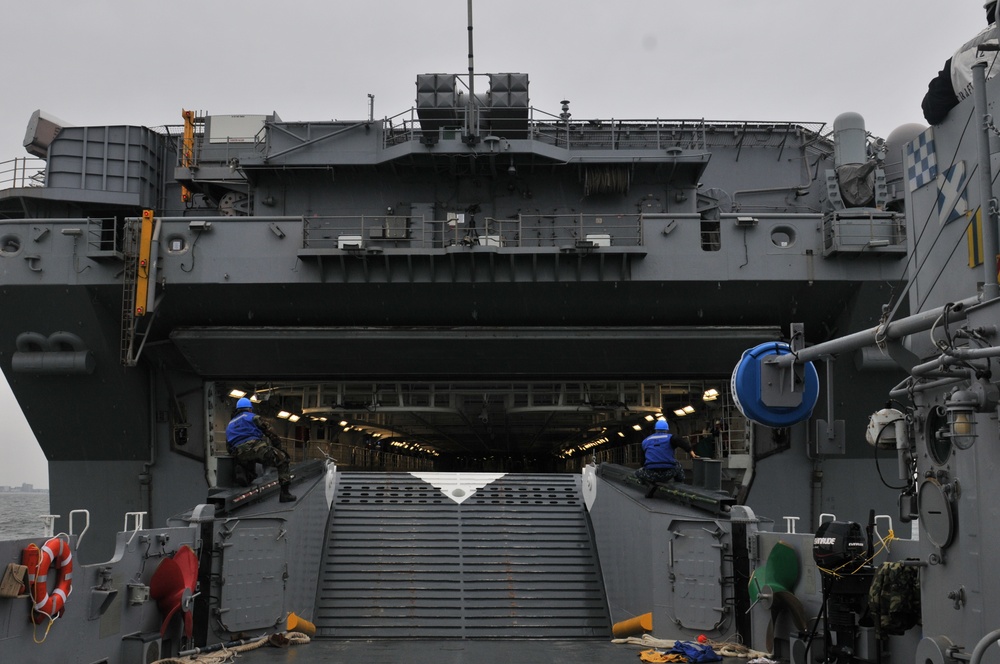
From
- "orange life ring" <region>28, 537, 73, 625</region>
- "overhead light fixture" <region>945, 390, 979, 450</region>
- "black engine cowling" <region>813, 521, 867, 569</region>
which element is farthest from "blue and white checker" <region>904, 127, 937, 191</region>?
"orange life ring" <region>28, 537, 73, 625</region>

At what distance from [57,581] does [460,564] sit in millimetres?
5818

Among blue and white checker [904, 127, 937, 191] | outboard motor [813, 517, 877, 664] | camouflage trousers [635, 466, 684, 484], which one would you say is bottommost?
outboard motor [813, 517, 877, 664]

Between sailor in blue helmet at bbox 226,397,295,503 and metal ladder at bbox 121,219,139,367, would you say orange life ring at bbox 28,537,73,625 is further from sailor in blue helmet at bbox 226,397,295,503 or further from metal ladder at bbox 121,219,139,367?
metal ladder at bbox 121,219,139,367

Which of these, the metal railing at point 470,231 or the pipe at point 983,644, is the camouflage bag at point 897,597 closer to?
the pipe at point 983,644

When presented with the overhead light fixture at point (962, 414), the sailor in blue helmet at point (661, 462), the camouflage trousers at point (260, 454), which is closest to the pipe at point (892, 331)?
the overhead light fixture at point (962, 414)

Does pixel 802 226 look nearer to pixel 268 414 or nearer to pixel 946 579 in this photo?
pixel 946 579

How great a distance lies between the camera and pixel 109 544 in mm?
16891

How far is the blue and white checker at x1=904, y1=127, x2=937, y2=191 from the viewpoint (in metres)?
6.01

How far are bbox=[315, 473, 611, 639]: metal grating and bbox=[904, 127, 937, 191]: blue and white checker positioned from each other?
21.9ft

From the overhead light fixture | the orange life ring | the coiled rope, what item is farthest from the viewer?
the coiled rope

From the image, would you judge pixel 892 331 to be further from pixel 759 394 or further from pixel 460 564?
pixel 460 564

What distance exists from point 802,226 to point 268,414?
40.0 ft

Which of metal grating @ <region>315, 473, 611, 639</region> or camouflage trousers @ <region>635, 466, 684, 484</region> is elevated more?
camouflage trousers @ <region>635, 466, 684, 484</region>

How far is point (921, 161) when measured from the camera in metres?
6.15
